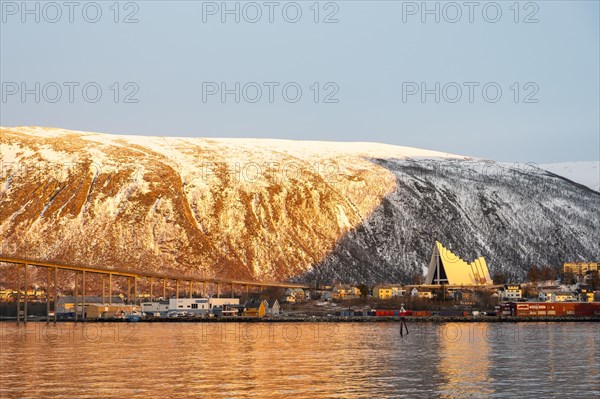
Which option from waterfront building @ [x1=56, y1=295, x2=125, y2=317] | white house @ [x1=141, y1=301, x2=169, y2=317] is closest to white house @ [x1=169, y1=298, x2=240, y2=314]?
white house @ [x1=141, y1=301, x2=169, y2=317]

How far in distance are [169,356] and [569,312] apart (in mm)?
104510

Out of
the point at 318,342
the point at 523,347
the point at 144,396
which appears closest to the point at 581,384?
the point at 144,396

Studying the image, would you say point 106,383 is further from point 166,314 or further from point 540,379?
point 166,314

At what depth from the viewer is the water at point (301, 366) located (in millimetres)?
51688

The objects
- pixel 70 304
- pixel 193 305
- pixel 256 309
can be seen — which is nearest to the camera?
pixel 256 309

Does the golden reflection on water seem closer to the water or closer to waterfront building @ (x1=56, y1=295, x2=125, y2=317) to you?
the water

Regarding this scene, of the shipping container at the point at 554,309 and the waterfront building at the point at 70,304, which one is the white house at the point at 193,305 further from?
the shipping container at the point at 554,309

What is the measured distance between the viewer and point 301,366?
64562mm

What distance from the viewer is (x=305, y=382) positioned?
55.1m

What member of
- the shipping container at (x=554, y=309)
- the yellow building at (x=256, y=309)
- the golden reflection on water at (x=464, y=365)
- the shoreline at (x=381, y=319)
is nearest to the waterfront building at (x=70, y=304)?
the shoreline at (x=381, y=319)

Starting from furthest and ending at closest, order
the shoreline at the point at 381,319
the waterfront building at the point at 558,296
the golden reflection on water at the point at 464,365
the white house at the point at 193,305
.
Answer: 1. the waterfront building at the point at 558,296
2. the white house at the point at 193,305
3. the shoreline at the point at 381,319
4. the golden reflection on water at the point at 464,365

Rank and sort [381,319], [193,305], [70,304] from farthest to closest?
[193,305], [70,304], [381,319]

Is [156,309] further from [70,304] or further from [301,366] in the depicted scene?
[301,366]

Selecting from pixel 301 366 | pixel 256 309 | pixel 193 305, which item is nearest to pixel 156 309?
pixel 193 305
